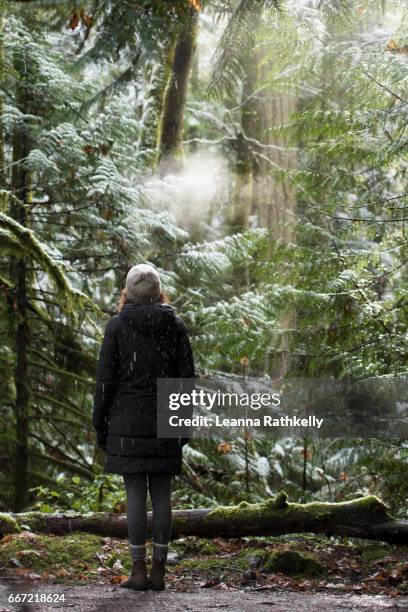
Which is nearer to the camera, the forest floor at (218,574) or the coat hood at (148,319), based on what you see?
the forest floor at (218,574)

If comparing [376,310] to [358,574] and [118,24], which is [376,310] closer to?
[358,574]

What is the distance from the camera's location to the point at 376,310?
7.73 metres

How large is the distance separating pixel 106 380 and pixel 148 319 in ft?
1.70

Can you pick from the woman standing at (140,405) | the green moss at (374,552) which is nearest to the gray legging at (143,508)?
the woman standing at (140,405)

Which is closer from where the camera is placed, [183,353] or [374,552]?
[183,353]

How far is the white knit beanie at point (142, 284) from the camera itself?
5.25 m

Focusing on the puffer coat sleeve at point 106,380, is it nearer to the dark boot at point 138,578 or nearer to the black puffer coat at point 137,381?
the black puffer coat at point 137,381

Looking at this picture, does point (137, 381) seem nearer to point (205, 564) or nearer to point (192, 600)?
point (192, 600)

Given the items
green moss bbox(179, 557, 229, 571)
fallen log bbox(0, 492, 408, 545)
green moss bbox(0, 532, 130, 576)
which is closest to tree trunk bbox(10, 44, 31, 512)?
fallen log bbox(0, 492, 408, 545)

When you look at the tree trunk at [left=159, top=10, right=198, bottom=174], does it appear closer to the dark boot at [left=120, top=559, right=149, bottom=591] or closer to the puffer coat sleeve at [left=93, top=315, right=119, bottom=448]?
the puffer coat sleeve at [left=93, top=315, right=119, bottom=448]

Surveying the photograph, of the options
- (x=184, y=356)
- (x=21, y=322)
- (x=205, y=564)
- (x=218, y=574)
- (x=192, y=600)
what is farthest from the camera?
(x=21, y=322)

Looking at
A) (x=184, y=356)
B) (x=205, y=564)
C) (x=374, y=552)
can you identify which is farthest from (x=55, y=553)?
(x=374, y=552)

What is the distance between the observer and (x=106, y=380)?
5.14 meters

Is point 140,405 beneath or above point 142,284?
beneath
